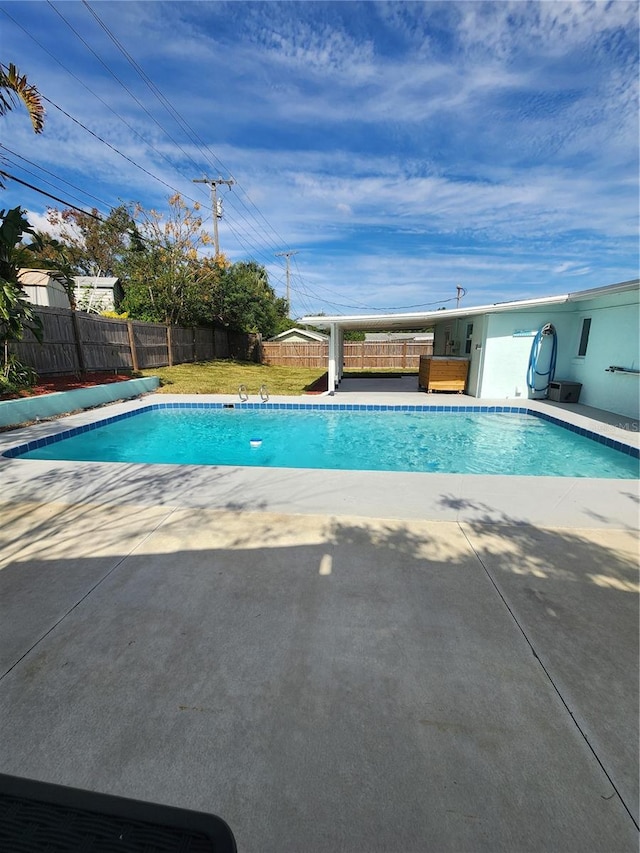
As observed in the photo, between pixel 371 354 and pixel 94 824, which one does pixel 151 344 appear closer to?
pixel 371 354

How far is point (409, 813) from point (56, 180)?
63.8 feet

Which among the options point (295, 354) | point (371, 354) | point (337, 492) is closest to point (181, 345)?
point (295, 354)

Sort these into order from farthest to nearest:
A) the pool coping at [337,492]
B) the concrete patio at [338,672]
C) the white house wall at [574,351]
Result: 1. the white house wall at [574,351]
2. the pool coping at [337,492]
3. the concrete patio at [338,672]

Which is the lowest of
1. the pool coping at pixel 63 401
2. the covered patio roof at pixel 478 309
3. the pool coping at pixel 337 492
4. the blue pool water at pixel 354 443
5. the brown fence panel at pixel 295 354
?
the blue pool water at pixel 354 443

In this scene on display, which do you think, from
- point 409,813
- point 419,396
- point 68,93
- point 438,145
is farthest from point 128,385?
point 438,145

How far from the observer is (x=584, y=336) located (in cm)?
1006

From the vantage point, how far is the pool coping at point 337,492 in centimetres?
366

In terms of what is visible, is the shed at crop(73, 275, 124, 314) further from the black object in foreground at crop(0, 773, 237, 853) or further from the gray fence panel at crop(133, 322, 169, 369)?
the black object in foreground at crop(0, 773, 237, 853)

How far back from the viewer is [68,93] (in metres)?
9.71

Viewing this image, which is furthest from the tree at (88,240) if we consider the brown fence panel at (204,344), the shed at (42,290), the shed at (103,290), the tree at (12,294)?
the tree at (12,294)

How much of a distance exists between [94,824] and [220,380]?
15.0m

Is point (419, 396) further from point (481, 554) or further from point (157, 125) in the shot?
point (157, 125)

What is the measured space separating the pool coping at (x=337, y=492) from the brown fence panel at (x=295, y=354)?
59.3ft

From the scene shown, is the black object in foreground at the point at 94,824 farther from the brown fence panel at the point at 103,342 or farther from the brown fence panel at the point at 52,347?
the brown fence panel at the point at 103,342
